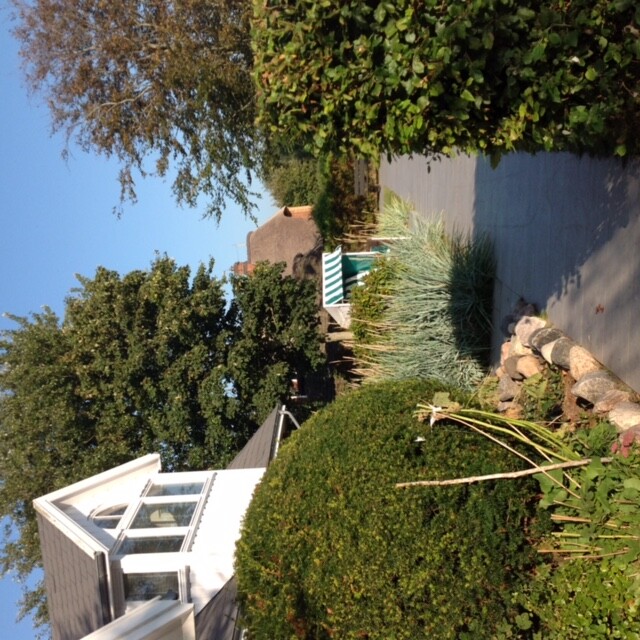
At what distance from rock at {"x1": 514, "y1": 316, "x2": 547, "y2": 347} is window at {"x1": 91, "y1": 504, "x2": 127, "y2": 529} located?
718 cm

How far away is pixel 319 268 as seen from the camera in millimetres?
23406

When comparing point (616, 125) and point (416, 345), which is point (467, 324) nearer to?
point (416, 345)

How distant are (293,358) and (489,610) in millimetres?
12088

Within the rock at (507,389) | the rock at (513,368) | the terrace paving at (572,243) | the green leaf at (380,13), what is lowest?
the rock at (507,389)

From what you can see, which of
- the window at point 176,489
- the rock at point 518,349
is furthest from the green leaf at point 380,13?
the window at point 176,489

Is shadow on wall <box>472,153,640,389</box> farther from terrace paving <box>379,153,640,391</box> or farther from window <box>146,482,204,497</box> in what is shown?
window <box>146,482,204,497</box>

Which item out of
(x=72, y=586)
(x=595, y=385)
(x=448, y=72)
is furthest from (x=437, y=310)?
(x=72, y=586)

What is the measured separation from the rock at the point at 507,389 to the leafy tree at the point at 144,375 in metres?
8.21

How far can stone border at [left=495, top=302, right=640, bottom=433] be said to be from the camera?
17.2ft

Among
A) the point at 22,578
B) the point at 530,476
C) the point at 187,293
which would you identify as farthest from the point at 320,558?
the point at 22,578

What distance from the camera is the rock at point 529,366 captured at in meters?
7.26

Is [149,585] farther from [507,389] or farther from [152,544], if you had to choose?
[507,389]

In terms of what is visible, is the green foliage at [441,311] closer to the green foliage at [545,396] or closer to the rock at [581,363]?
the green foliage at [545,396]

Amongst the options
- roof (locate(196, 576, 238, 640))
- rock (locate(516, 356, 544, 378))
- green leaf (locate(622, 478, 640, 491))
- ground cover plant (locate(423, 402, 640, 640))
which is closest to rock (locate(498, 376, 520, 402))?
rock (locate(516, 356, 544, 378))
